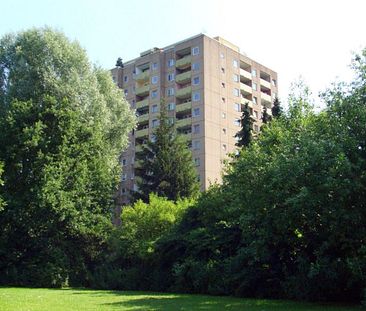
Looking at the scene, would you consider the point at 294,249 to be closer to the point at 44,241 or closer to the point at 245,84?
the point at 44,241

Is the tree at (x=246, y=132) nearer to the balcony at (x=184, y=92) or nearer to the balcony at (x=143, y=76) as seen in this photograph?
the balcony at (x=184, y=92)

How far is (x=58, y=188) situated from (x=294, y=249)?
21.0 metres

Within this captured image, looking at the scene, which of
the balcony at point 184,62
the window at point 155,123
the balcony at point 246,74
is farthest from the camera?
the balcony at point 246,74

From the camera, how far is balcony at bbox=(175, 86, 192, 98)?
267ft

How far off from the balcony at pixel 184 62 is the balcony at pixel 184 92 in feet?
13.3

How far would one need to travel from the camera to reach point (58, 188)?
1519 inches

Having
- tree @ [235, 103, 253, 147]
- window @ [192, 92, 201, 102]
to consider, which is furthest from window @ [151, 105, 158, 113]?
tree @ [235, 103, 253, 147]

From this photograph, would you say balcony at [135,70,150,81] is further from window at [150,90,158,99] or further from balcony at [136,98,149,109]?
balcony at [136,98,149,109]

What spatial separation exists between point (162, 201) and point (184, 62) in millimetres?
47357

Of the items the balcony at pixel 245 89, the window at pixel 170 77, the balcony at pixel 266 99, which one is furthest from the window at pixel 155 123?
the balcony at pixel 266 99

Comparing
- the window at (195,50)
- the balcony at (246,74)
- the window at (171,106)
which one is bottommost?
the window at (171,106)

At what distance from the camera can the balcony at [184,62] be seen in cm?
8206

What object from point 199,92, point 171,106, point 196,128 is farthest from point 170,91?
point 196,128

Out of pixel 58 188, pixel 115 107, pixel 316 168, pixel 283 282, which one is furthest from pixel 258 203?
pixel 115 107
